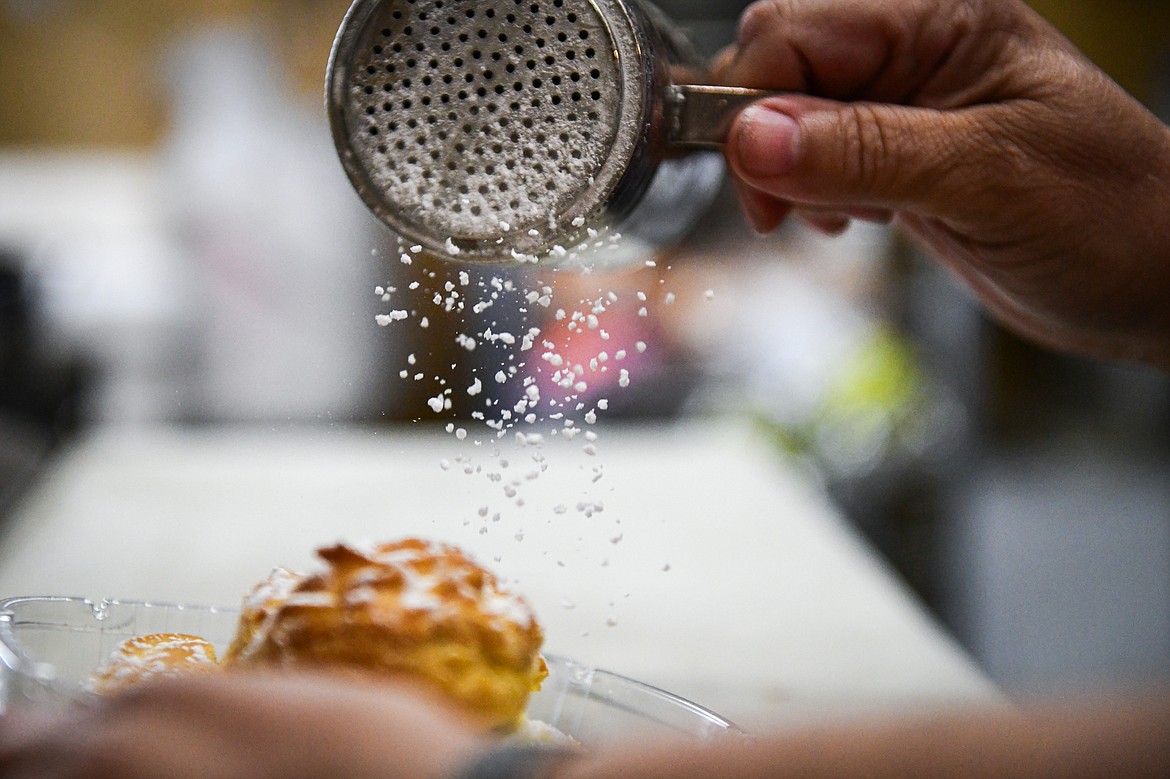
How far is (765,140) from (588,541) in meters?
0.87

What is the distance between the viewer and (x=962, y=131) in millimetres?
762

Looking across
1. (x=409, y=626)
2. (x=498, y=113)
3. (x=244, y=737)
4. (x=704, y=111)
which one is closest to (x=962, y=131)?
(x=704, y=111)

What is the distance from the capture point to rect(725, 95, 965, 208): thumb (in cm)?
70

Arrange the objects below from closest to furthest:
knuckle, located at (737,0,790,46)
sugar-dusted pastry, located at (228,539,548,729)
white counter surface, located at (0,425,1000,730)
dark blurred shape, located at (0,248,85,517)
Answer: sugar-dusted pastry, located at (228,539,548,729), knuckle, located at (737,0,790,46), white counter surface, located at (0,425,1000,730), dark blurred shape, located at (0,248,85,517)

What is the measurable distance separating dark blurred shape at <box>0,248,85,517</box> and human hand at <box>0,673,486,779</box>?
4.00ft

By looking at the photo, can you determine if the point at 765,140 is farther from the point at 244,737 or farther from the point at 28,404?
the point at 28,404

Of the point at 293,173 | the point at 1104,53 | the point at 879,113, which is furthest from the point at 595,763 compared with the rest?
the point at 1104,53

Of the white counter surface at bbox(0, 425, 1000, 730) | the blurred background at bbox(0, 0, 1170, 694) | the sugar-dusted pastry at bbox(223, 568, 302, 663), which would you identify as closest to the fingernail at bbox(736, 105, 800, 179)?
the white counter surface at bbox(0, 425, 1000, 730)

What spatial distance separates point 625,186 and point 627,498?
983 millimetres

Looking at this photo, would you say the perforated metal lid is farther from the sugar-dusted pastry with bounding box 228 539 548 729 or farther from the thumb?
the sugar-dusted pastry with bounding box 228 539 548 729

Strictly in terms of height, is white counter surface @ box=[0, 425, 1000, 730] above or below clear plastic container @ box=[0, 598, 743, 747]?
below

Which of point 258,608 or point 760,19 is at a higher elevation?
point 760,19

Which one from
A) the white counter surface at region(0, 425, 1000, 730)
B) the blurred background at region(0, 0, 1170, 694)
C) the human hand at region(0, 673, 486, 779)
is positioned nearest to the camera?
the human hand at region(0, 673, 486, 779)

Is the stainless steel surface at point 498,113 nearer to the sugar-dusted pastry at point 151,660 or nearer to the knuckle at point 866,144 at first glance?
the knuckle at point 866,144
